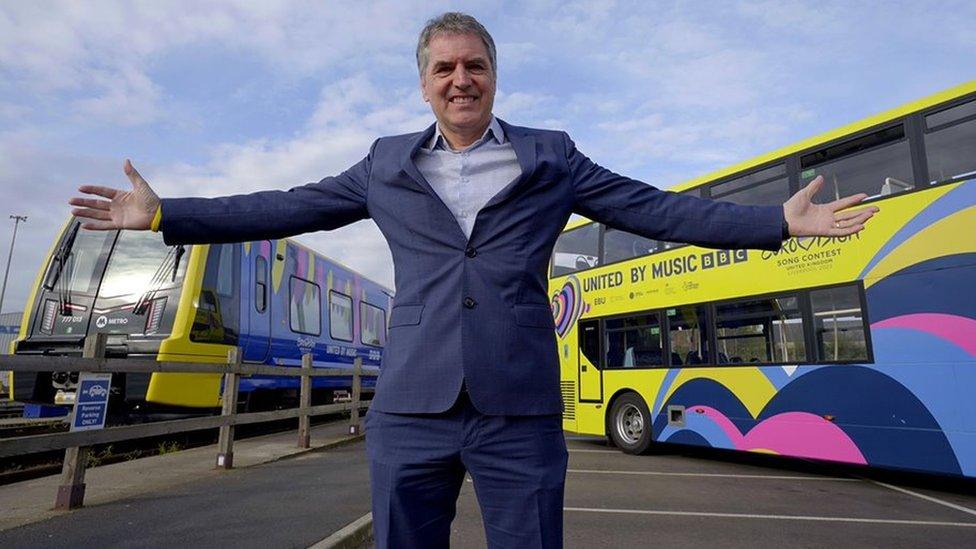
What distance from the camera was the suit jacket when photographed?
1511 mm

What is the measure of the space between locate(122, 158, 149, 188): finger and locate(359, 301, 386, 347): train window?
1418 centimetres

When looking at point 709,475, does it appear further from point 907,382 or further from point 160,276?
point 160,276

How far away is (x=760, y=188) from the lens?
850cm

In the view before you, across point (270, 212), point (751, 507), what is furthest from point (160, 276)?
point (270, 212)

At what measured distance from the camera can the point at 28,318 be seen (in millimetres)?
8398

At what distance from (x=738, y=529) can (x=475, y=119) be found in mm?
4500

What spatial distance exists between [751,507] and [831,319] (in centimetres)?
272

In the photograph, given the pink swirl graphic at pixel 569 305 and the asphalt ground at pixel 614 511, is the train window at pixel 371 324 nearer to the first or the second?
the pink swirl graphic at pixel 569 305

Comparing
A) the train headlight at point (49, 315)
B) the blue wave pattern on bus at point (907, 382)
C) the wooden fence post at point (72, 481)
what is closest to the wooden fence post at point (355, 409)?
the train headlight at point (49, 315)

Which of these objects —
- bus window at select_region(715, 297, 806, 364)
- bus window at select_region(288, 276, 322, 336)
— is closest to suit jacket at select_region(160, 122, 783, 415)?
bus window at select_region(715, 297, 806, 364)

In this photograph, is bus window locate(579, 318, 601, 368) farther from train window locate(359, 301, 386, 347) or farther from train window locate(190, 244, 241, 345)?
train window locate(359, 301, 386, 347)

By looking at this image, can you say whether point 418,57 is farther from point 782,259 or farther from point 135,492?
point 782,259

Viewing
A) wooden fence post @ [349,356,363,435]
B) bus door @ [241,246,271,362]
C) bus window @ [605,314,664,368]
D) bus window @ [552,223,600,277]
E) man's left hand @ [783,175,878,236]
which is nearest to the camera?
man's left hand @ [783,175,878,236]

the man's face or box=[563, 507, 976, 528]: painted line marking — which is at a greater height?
the man's face
